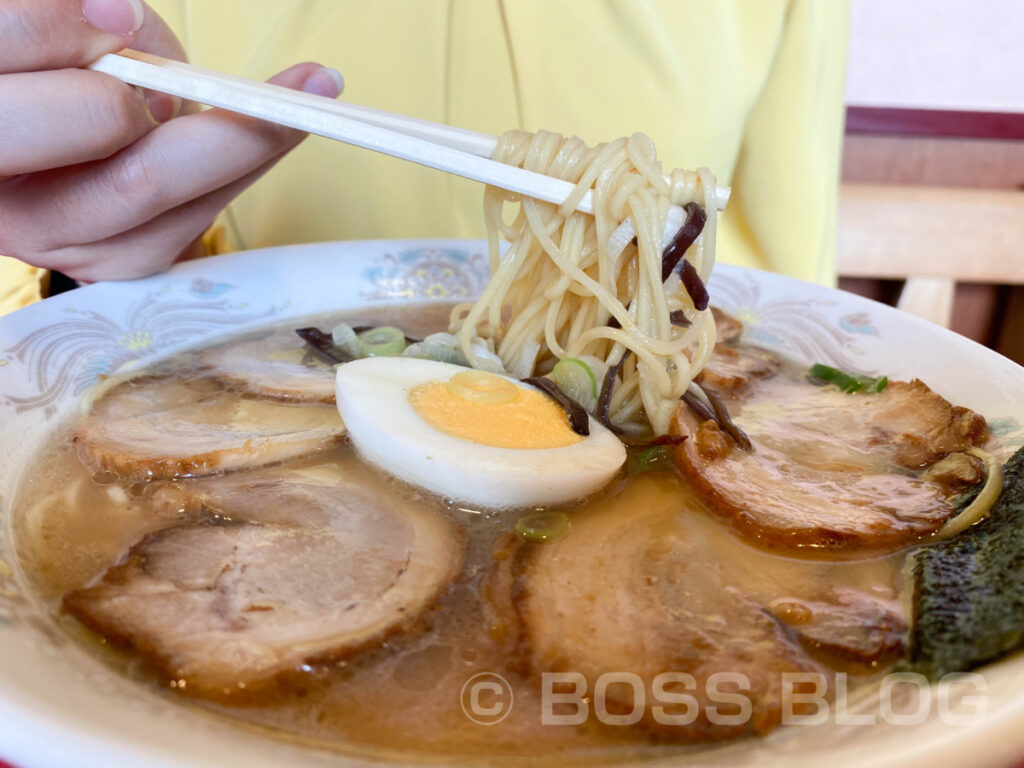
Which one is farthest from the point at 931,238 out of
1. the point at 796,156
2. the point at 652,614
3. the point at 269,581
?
the point at 269,581

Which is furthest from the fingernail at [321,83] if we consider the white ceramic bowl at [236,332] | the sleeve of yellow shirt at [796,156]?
the sleeve of yellow shirt at [796,156]

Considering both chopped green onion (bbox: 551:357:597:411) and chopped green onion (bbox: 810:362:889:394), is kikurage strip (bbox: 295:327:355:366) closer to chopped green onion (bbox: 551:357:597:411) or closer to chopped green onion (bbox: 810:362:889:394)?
chopped green onion (bbox: 551:357:597:411)

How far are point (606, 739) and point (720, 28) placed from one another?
2.55m

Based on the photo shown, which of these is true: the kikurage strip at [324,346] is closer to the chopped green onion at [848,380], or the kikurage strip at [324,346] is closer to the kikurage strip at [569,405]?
the kikurage strip at [569,405]

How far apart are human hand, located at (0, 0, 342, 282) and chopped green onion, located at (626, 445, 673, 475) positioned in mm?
1078

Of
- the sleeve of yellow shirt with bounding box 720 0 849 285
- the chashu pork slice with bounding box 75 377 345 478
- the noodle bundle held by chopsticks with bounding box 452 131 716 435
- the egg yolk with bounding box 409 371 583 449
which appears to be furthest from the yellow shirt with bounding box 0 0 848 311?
the egg yolk with bounding box 409 371 583 449

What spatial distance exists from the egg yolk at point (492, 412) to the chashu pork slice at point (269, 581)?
174 millimetres

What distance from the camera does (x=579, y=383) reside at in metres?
1.54

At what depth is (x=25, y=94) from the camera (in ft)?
4.04

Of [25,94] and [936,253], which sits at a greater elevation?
[25,94]

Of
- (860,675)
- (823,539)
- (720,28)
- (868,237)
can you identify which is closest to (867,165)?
(868,237)

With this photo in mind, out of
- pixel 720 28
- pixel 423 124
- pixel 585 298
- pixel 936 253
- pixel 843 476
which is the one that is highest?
pixel 720 28

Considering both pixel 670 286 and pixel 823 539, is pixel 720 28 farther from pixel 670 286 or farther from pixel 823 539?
pixel 823 539

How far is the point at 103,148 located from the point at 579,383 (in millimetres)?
1041
